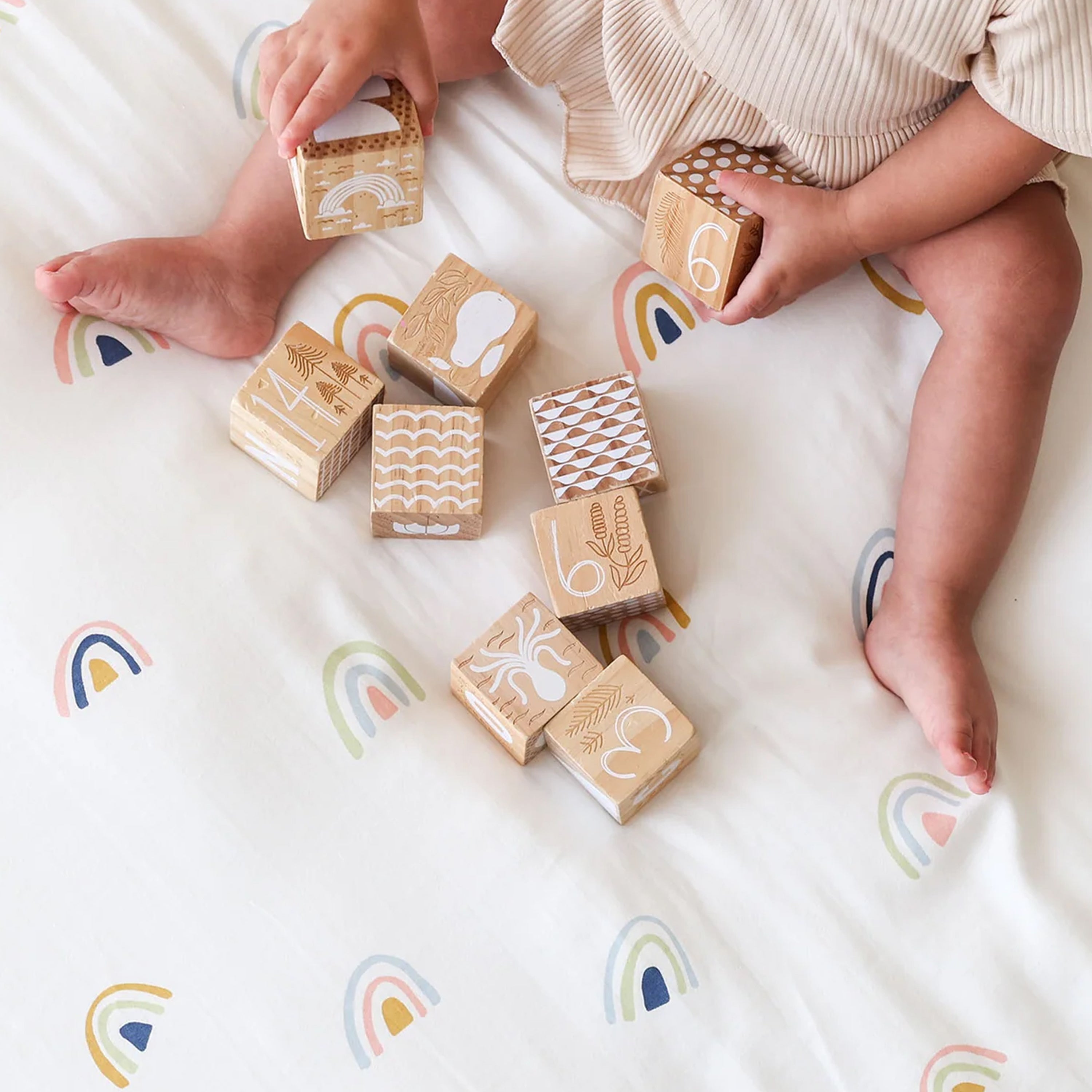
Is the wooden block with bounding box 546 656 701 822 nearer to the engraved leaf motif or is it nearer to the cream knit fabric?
the engraved leaf motif

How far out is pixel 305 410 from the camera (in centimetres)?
77

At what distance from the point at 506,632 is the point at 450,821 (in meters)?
0.12

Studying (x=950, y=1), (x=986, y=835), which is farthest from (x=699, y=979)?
(x=950, y=1)

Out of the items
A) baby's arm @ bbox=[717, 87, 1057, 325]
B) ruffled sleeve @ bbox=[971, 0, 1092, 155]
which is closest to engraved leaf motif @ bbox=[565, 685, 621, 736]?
baby's arm @ bbox=[717, 87, 1057, 325]

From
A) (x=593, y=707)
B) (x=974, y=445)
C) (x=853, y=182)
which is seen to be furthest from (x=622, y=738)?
(x=853, y=182)

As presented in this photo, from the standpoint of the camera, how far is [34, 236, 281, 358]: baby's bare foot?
787 mm

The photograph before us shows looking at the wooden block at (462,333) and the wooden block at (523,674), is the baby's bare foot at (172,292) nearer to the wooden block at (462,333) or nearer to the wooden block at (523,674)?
the wooden block at (462,333)

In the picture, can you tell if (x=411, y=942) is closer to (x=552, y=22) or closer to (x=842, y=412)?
(x=842, y=412)

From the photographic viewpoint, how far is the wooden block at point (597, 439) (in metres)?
0.78

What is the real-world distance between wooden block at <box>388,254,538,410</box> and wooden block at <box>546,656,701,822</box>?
227mm

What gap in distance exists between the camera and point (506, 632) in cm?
74

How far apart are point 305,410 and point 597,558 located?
218 millimetres

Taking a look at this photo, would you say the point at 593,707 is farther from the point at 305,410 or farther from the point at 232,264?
the point at 232,264

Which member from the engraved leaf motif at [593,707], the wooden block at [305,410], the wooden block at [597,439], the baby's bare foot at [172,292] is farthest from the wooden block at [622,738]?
the baby's bare foot at [172,292]
